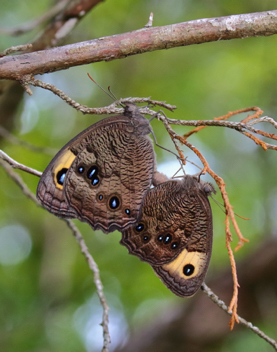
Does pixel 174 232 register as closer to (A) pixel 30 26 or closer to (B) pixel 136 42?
(B) pixel 136 42

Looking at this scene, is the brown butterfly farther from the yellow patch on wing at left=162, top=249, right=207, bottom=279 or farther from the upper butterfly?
the upper butterfly

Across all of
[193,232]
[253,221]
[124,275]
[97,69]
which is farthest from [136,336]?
[97,69]

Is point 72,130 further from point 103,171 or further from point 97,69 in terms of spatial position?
point 103,171

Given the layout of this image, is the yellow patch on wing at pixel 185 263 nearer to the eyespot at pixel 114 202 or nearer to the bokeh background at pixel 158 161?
the eyespot at pixel 114 202

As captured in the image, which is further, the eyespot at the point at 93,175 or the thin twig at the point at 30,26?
the thin twig at the point at 30,26

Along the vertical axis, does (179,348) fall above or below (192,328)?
below

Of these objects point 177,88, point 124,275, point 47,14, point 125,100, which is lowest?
point 124,275

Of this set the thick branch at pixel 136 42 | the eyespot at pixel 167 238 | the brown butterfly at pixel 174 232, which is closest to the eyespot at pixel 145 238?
the brown butterfly at pixel 174 232
